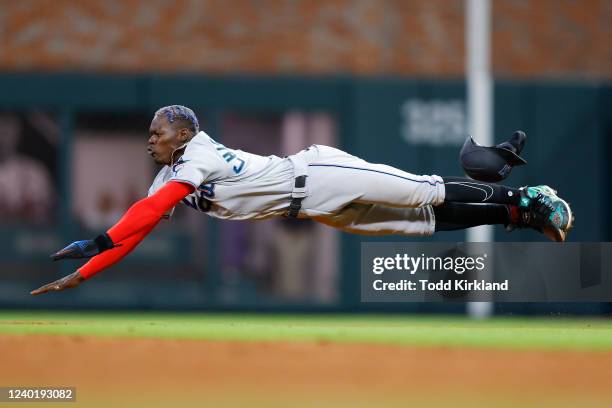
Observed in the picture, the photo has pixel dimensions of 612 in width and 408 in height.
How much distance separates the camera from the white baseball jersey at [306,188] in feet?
23.6

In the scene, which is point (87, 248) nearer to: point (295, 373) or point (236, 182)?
point (236, 182)

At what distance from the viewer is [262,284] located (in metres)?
14.9

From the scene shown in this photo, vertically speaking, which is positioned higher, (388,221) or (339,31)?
(339,31)

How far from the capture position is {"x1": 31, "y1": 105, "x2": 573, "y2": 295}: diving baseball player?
276 inches

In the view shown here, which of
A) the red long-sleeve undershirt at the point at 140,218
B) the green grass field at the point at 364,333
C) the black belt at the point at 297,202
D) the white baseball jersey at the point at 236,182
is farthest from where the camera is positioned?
the green grass field at the point at 364,333

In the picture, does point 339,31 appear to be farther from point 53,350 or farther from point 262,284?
point 53,350

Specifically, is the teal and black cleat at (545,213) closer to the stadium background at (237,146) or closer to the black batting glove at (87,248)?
the black batting glove at (87,248)

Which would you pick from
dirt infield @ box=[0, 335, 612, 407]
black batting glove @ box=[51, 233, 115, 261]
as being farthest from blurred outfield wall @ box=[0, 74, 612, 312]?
black batting glove @ box=[51, 233, 115, 261]

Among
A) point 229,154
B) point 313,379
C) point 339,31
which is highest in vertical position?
point 339,31

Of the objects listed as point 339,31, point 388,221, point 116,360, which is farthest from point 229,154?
point 339,31

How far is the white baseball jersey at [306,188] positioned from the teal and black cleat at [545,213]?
61cm

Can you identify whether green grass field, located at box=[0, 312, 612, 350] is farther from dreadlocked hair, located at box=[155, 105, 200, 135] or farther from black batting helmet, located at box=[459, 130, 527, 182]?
dreadlocked hair, located at box=[155, 105, 200, 135]

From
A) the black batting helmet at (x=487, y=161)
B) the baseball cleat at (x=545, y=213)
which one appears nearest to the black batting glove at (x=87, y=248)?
the black batting helmet at (x=487, y=161)

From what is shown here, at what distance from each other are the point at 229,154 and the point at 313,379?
1.63m
